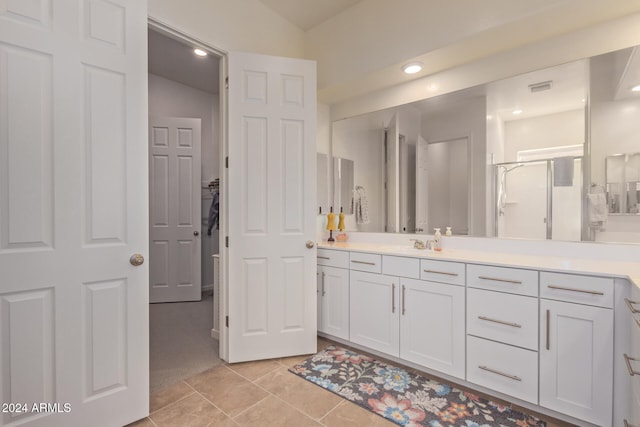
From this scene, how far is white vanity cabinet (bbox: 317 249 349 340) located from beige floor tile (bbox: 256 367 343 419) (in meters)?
0.58

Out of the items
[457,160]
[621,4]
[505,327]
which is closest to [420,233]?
[457,160]

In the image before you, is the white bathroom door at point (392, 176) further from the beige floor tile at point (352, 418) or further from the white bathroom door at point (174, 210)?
the white bathroom door at point (174, 210)

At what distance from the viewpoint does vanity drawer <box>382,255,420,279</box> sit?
6.86 ft

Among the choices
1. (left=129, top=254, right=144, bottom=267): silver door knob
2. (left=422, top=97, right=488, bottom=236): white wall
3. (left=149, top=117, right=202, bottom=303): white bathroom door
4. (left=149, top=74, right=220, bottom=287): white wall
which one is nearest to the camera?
(left=129, top=254, right=144, bottom=267): silver door knob

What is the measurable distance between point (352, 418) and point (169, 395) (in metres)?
1.16

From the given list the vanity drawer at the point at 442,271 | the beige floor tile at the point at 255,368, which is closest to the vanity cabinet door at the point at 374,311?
the vanity drawer at the point at 442,271

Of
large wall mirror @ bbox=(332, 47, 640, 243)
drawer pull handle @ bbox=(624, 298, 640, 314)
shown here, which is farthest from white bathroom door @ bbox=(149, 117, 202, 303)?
drawer pull handle @ bbox=(624, 298, 640, 314)

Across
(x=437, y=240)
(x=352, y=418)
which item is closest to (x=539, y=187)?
(x=437, y=240)

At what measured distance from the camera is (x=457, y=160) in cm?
242

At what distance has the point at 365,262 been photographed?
235 cm

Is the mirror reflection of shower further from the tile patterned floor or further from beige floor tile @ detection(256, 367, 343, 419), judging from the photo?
beige floor tile @ detection(256, 367, 343, 419)

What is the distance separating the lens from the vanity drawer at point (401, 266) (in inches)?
82.3

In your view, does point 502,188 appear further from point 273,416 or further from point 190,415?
point 190,415

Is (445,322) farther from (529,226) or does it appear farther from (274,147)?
(274,147)
